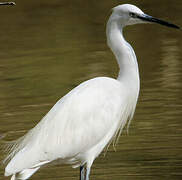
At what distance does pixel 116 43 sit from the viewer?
5395 mm

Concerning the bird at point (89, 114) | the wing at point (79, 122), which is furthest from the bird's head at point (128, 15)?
the wing at point (79, 122)

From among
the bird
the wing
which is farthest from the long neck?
the wing

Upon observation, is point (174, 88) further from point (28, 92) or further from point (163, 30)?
point (163, 30)

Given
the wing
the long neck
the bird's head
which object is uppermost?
the bird's head

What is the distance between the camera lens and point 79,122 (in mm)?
5398

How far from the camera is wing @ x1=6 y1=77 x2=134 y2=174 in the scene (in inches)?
211

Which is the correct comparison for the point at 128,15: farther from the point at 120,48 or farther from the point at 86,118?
the point at 86,118

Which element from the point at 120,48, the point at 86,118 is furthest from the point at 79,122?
the point at 120,48

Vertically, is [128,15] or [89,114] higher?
[128,15]

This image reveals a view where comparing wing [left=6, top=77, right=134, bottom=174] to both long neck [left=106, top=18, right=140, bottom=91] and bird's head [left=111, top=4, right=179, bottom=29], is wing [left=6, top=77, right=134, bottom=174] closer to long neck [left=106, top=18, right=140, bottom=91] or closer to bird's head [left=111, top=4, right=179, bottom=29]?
long neck [left=106, top=18, right=140, bottom=91]

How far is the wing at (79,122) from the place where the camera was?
5.36 metres

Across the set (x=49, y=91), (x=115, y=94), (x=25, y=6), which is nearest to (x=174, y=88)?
(x=49, y=91)

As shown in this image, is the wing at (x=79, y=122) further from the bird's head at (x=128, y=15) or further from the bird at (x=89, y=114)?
the bird's head at (x=128, y=15)

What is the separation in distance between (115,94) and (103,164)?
0.85 metres
